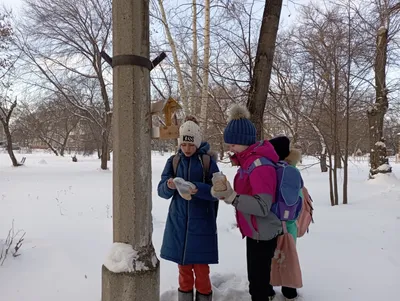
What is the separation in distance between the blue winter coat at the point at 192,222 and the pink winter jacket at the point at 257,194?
253 millimetres

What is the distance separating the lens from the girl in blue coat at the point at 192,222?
2.50 metres

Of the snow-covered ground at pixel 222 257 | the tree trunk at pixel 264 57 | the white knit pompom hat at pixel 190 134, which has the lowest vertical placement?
the snow-covered ground at pixel 222 257

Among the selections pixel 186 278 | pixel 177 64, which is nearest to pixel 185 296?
pixel 186 278

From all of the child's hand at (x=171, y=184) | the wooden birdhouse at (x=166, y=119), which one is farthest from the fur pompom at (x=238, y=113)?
the child's hand at (x=171, y=184)

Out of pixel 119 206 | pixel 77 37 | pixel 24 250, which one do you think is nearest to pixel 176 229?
pixel 119 206

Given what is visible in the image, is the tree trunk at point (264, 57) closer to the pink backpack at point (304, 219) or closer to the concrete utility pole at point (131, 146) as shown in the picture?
the pink backpack at point (304, 219)

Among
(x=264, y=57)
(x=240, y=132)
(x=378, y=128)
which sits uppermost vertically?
(x=264, y=57)

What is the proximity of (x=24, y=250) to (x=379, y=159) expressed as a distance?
12043mm

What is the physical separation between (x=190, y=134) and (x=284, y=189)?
81 centimetres

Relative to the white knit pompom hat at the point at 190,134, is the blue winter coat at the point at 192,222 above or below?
below

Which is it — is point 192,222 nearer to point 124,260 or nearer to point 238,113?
point 124,260

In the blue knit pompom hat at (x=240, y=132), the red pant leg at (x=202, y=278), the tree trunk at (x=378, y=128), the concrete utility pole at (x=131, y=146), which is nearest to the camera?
the concrete utility pole at (x=131, y=146)

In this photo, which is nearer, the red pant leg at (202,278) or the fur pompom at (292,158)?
the red pant leg at (202,278)

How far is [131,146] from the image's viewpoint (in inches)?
74.9
